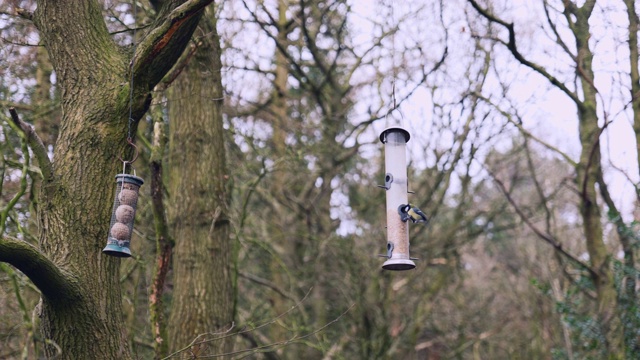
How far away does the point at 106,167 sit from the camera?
4.38 meters

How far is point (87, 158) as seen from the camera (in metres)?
4.32

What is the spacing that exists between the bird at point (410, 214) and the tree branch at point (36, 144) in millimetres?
2251

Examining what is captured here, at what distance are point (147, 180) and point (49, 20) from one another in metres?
4.15

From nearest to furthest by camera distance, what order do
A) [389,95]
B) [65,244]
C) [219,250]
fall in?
[65,244] < [219,250] < [389,95]

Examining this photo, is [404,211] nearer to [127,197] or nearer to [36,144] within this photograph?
[127,197]

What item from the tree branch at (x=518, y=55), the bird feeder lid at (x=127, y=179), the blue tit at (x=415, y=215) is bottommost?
the blue tit at (x=415, y=215)

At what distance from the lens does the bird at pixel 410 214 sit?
16.0ft

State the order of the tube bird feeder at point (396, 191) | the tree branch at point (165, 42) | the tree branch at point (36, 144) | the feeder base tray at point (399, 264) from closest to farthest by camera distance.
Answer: the tree branch at point (36, 144) → the tree branch at point (165, 42) → the feeder base tray at point (399, 264) → the tube bird feeder at point (396, 191)

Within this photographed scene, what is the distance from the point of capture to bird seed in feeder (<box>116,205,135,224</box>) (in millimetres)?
4129

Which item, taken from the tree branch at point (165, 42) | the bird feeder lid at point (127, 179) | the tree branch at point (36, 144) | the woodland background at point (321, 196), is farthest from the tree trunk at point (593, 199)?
the tree branch at point (36, 144)

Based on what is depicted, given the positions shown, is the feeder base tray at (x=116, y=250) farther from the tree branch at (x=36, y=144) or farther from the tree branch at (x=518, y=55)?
the tree branch at (x=518, y=55)

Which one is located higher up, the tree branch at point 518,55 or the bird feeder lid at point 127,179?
the tree branch at point 518,55

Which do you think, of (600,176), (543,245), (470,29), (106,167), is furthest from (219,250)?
(543,245)

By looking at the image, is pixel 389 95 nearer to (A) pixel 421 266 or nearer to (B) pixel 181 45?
(A) pixel 421 266
